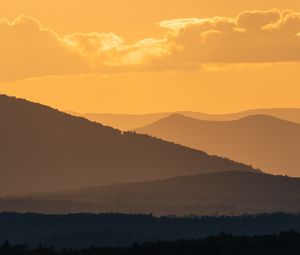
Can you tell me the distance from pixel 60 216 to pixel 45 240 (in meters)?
26.5

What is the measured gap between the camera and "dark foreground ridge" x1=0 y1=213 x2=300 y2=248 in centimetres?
13138

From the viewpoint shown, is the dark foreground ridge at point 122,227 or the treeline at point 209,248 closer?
the treeline at point 209,248

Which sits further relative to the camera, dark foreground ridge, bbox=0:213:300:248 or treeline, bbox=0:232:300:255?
dark foreground ridge, bbox=0:213:300:248

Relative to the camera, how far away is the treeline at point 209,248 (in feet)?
258

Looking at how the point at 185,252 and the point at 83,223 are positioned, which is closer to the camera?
the point at 185,252

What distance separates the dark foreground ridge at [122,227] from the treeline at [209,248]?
43.6 meters

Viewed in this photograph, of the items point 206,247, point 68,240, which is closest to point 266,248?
point 206,247

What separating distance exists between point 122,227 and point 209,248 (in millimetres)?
64491

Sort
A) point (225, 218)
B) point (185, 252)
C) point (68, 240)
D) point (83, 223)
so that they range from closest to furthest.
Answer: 1. point (185, 252)
2. point (68, 240)
3. point (83, 223)
4. point (225, 218)

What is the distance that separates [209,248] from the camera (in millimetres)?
79875

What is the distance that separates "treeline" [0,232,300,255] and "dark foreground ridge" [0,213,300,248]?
1715 inches

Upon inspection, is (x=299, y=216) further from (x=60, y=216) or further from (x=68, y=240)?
(x=68, y=240)

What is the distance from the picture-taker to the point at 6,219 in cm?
14750

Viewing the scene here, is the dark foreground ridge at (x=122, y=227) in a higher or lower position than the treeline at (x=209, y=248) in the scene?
higher
